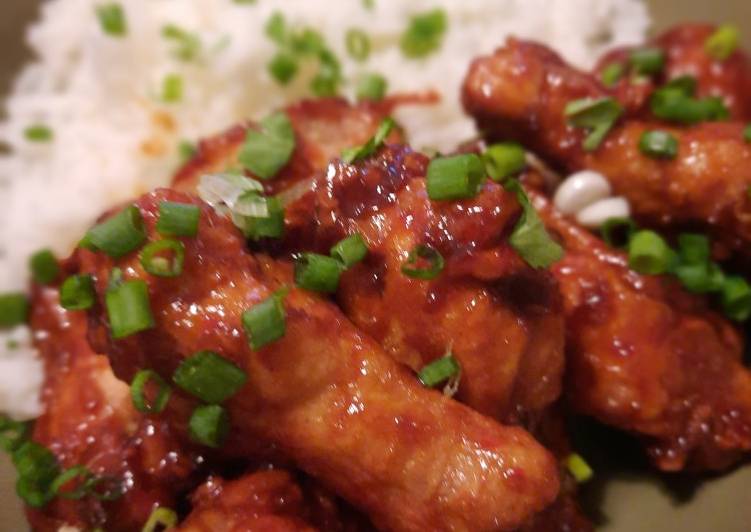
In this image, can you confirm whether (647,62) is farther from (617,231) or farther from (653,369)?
(653,369)

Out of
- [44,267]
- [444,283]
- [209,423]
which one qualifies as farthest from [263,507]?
[44,267]

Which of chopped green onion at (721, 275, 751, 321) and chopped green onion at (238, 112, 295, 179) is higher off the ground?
chopped green onion at (238, 112, 295, 179)

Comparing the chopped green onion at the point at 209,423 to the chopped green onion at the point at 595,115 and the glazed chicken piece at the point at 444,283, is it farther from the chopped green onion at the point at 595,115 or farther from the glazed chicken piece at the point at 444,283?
the chopped green onion at the point at 595,115

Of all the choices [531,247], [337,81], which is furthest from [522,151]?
[337,81]

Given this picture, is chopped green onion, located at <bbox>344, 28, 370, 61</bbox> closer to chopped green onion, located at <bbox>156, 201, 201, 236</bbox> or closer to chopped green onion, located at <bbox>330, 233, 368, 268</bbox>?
chopped green onion, located at <bbox>330, 233, 368, 268</bbox>

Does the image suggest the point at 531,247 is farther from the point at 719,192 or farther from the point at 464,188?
the point at 719,192

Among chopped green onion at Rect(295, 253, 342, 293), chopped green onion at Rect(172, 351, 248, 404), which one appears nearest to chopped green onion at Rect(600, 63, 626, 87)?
chopped green onion at Rect(295, 253, 342, 293)
